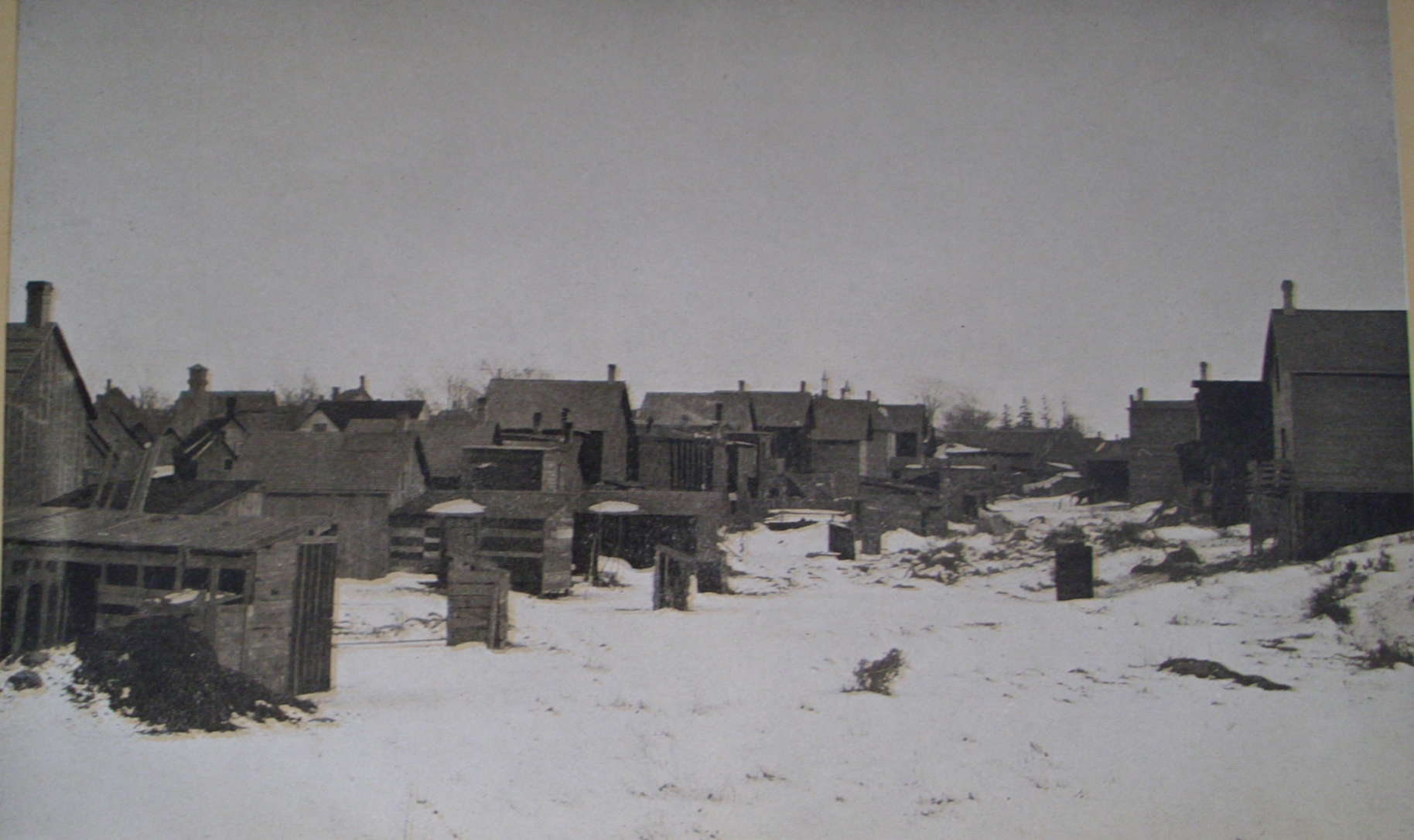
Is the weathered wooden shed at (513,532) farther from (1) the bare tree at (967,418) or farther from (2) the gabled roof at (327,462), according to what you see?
(1) the bare tree at (967,418)

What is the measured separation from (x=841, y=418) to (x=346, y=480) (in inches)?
134

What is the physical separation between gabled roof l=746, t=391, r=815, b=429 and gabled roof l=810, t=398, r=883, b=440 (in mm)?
98

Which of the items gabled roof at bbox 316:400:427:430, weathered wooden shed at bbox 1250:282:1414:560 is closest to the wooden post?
weathered wooden shed at bbox 1250:282:1414:560

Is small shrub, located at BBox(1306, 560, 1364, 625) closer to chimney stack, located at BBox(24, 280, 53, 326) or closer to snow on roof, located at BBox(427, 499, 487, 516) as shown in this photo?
snow on roof, located at BBox(427, 499, 487, 516)

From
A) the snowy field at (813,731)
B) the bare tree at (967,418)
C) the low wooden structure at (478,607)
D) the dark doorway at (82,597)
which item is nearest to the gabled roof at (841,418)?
the bare tree at (967,418)

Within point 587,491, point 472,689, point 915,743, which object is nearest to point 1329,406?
point 915,743

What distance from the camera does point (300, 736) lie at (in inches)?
127

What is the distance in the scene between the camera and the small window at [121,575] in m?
3.31

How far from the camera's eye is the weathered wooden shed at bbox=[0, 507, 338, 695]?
10.7 ft

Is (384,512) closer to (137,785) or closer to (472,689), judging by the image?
(472,689)

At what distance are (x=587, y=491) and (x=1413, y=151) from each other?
16.9 ft

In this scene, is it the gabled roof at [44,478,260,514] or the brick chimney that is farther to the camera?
the brick chimney

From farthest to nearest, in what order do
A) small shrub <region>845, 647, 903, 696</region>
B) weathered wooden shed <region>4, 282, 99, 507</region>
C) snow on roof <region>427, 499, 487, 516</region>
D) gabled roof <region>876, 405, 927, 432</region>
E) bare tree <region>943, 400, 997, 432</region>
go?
1. gabled roof <region>876, 405, 927, 432</region>
2. bare tree <region>943, 400, 997, 432</region>
3. snow on roof <region>427, 499, 487, 516</region>
4. small shrub <region>845, 647, 903, 696</region>
5. weathered wooden shed <region>4, 282, 99, 507</region>

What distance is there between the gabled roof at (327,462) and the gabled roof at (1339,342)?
5131 mm
